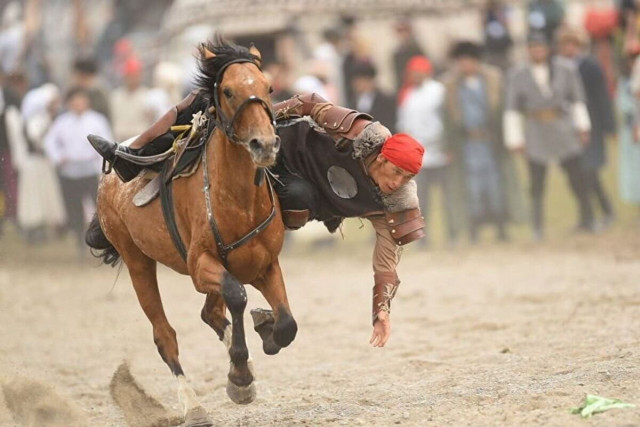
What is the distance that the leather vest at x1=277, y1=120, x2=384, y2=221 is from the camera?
23.3 feet

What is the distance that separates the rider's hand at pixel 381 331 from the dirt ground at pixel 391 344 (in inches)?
14.5

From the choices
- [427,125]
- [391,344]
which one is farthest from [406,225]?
[427,125]

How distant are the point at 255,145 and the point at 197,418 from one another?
1.73 metres

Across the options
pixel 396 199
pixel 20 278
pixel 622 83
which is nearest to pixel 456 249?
pixel 622 83

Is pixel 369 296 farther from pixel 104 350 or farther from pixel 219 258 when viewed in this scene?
pixel 219 258

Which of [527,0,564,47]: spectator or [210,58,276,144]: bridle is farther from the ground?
[527,0,564,47]: spectator

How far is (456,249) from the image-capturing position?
1515cm

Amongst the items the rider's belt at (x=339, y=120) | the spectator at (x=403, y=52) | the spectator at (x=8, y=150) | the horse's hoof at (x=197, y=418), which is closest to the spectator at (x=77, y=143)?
the spectator at (x=8, y=150)

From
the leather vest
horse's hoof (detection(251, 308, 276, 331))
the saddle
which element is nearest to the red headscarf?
the leather vest

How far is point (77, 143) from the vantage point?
53.4 ft

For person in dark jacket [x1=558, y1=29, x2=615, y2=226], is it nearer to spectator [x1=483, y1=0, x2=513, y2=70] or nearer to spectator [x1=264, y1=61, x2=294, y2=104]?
spectator [x1=483, y1=0, x2=513, y2=70]

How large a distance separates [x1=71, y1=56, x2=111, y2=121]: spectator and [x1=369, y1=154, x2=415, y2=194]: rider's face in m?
10.1

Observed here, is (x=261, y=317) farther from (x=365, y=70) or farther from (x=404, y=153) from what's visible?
(x=365, y=70)

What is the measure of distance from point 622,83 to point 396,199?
883 cm
